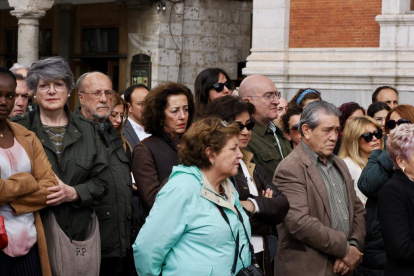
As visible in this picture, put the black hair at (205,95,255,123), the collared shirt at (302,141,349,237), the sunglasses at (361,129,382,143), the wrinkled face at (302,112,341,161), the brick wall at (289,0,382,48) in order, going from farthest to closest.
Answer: the brick wall at (289,0,382,48), the sunglasses at (361,129,382,143), the wrinkled face at (302,112,341,161), the collared shirt at (302,141,349,237), the black hair at (205,95,255,123)

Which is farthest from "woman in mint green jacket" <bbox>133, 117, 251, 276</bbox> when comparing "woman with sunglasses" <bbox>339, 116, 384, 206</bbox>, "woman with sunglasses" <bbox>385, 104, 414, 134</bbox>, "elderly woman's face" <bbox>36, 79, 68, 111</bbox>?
"woman with sunglasses" <bbox>385, 104, 414, 134</bbox>

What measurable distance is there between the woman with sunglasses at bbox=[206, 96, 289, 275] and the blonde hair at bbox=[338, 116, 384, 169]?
1.56 metres

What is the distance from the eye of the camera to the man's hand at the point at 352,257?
5.82 m

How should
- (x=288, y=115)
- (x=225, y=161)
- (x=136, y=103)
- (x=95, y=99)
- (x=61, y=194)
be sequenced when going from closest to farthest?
(x=225, y=161) → (x=61, y=194) → (x=95, y=99) → (x=288, y=115) → (x=136, y=103)

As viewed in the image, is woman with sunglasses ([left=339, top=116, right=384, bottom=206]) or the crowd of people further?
woman with sunglasses ([left=339, top=116, right=384, bottom=206])

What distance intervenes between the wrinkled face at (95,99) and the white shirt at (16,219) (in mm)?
1487

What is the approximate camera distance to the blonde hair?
710cm

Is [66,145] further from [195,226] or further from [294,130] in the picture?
[294,130]

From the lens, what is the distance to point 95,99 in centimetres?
648

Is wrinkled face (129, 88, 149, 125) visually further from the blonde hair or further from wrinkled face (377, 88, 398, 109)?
wrinkled face (377, 88, 398, 109)

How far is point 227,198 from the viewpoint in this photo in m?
4.71

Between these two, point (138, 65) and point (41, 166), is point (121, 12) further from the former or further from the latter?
point (41, 166)

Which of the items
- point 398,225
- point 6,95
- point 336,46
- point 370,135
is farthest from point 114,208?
point 336,46

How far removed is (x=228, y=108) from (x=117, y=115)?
2192mm
